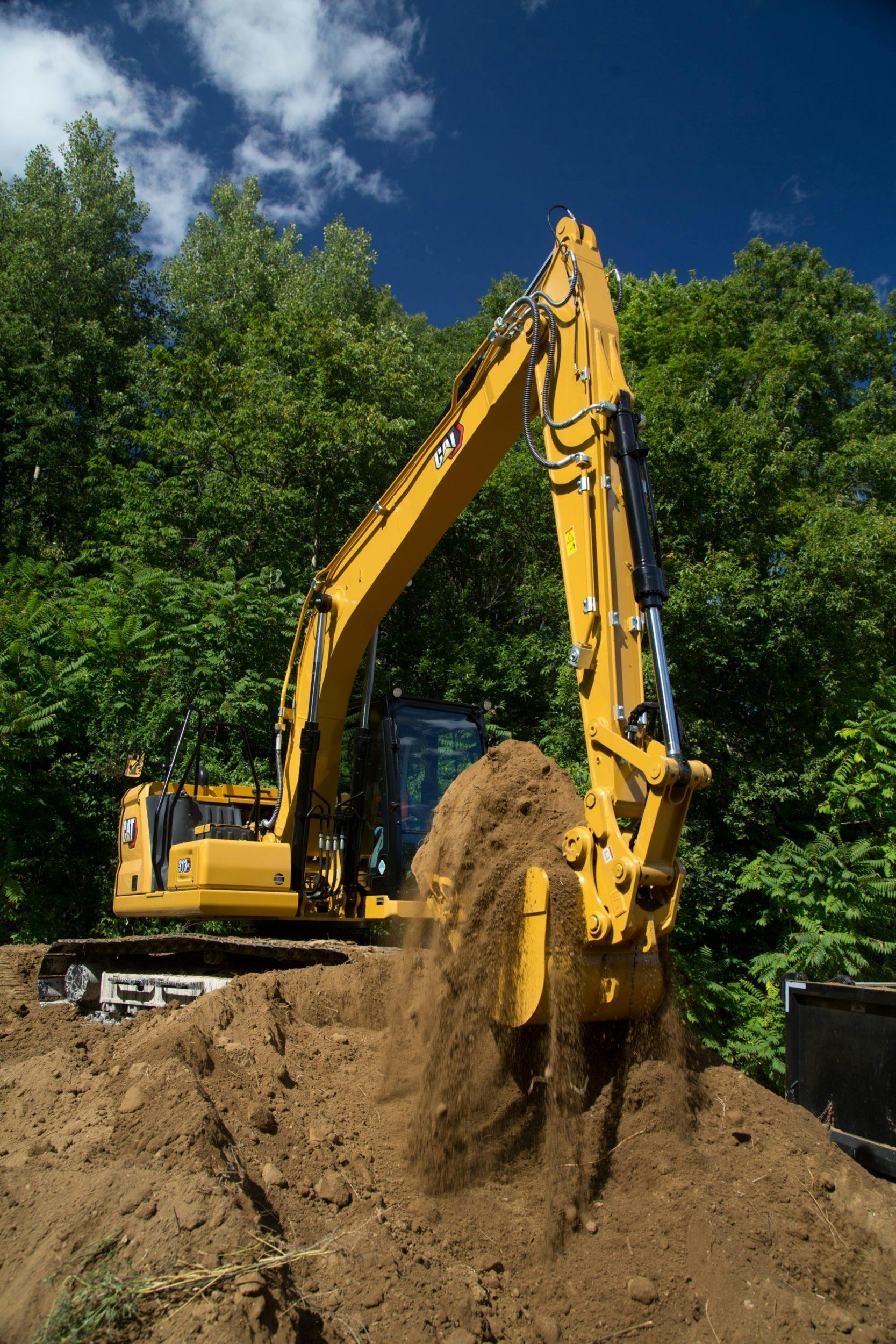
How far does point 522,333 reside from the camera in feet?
18.3

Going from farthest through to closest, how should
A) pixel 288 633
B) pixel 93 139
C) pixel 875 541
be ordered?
1. pixel 93 139
2. pixel 875 541
3. pixel 288 633

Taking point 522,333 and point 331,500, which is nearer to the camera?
point 522,333

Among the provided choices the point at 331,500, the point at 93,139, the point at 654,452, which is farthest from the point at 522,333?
the point at 93,139

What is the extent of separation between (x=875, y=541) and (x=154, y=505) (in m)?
12.1

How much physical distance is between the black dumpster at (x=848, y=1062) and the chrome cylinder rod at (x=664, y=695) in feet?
5.44

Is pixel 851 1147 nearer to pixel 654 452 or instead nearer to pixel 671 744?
pixel 671 744

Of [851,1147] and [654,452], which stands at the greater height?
[654,452]

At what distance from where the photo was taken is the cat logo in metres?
6.09

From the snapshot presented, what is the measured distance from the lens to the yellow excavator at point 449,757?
13.0 ft

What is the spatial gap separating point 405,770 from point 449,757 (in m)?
0.48

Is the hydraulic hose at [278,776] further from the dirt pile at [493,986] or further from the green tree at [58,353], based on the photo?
the green tree at [58,353]

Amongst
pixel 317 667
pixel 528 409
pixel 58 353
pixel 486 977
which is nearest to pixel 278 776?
pixel 317 667

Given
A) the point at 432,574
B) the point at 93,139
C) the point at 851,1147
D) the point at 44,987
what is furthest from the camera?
the point at 93,139

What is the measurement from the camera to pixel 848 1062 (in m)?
4.52
